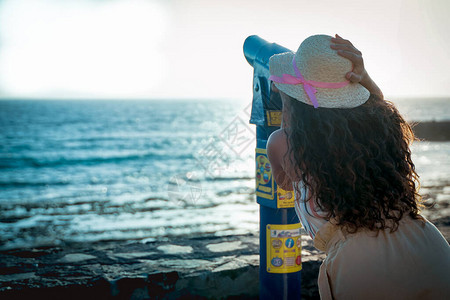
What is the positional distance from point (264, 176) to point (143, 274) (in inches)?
37.5

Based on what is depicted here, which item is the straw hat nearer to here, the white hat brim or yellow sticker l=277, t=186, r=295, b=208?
the white hat brim

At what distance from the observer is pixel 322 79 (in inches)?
59.0

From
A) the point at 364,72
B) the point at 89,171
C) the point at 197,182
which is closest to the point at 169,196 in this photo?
the point at 197,182

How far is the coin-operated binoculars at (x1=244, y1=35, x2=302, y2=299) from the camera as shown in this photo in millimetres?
2355

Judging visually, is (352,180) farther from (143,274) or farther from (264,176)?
(143,274)

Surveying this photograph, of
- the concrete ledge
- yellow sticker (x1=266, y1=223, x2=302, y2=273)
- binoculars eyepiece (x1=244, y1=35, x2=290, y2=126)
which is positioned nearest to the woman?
binoculars eyepiece (x1=244, y1=35, x2=290, y2=126)

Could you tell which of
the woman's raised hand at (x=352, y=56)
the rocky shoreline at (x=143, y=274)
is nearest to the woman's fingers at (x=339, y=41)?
the woman's raised hand at (x=352, y=56)

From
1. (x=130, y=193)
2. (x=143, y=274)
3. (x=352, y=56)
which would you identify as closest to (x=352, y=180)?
(x=352, y=56)

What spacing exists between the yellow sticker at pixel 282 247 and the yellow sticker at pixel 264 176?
0.58ft

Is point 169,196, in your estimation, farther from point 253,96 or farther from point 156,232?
point 253,96

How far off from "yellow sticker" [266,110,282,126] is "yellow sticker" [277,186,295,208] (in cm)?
33

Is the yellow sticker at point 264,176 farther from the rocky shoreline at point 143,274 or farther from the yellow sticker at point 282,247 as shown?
the rocky shoreline at point 143,274

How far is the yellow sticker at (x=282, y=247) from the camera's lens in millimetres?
2434

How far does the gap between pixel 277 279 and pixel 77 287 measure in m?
1.12
